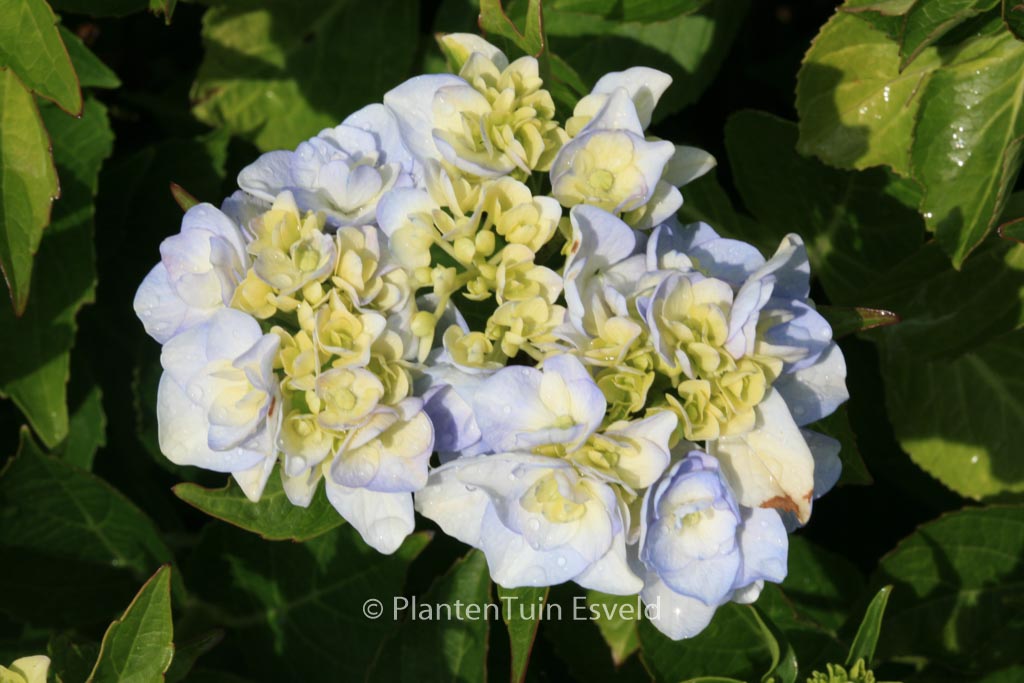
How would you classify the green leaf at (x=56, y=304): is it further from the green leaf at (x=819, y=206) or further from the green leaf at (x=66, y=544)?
the green leaf at (x=819, y=206)

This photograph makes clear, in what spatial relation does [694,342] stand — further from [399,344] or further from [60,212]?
[60,212]

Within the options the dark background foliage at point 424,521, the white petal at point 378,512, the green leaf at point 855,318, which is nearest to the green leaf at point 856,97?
the dark background foliage at point 424,521

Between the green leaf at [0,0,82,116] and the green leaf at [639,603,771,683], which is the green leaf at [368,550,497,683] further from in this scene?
the green leaf at [0,0,82,116]

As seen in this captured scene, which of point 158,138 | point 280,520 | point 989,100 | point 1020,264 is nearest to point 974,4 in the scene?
point 989,100

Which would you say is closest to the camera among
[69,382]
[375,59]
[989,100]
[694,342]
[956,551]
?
[694,342]

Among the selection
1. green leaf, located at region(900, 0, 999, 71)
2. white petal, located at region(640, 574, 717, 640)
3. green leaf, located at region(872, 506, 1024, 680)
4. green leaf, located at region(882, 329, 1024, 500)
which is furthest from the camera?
green leaf, located at region(882, 329, 1024, 500)

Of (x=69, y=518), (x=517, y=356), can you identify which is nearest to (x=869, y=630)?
(x=517, y=356)

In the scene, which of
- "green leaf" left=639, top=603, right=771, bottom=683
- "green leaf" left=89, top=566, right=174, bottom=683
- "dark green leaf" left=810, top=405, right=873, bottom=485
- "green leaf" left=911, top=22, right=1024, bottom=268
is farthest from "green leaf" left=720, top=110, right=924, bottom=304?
"green leaf" left=89, top=566, right=174, bottom=683
